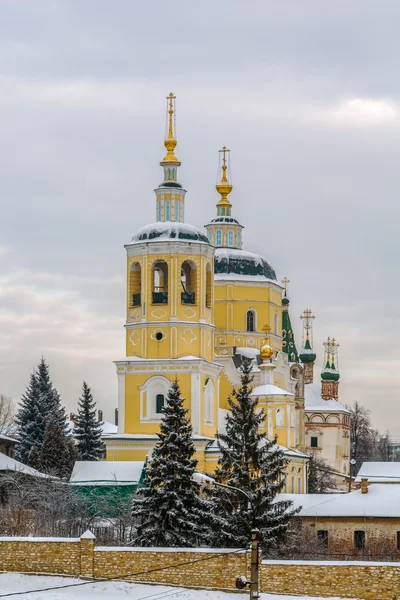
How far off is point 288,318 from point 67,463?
26768mm

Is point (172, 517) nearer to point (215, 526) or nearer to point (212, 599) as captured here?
point (215, 526)

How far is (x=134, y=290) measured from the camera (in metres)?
65.1

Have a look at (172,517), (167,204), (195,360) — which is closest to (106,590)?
(172,517)

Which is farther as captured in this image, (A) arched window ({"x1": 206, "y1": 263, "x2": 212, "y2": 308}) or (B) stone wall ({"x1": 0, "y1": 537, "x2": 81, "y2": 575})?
(A) arched window ({"x1": 206, "y1": 263, "x2": 212, "y2": 308})

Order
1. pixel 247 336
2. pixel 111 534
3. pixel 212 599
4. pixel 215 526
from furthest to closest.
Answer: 1. pixel 247 336
2. pixel 111 534
3. pixel 215 526
4. pixel 212 599

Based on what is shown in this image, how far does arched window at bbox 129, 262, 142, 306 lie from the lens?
64.9 meters

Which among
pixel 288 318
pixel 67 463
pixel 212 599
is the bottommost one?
pixel 212 599

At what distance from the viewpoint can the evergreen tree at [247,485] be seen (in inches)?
1716

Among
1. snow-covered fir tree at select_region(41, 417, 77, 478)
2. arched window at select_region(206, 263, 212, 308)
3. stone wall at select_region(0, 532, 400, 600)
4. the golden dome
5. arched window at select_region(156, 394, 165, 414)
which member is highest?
arched window at select_region(206, 263, 212, 308)

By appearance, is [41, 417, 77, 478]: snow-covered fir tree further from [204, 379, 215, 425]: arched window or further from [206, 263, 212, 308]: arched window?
[206, 263, 212, 308]: arched window

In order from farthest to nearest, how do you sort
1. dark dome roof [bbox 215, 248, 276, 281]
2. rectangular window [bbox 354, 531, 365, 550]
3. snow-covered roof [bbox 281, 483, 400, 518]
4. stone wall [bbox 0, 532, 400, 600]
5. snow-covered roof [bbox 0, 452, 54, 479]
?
dark dome roof [bbox 215, 248, 276, 281], snow-covered roof [bbox 0, 452, 54, 479], snow-covered roof [bbox 281, 483, 400, 518], rectangular window [bbox 354, 531, 365, 550], stone wall [bbox 0, 532, 400, 600]

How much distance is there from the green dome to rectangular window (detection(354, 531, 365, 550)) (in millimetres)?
50621

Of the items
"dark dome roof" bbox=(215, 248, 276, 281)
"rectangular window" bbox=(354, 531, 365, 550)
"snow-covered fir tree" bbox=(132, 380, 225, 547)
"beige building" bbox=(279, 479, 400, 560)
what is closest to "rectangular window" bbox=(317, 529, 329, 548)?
"beige building" bbox=(279, 479, 400, 560)

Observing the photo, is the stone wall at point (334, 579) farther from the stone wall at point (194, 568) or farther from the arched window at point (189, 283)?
the arched window at point (189, 283)
